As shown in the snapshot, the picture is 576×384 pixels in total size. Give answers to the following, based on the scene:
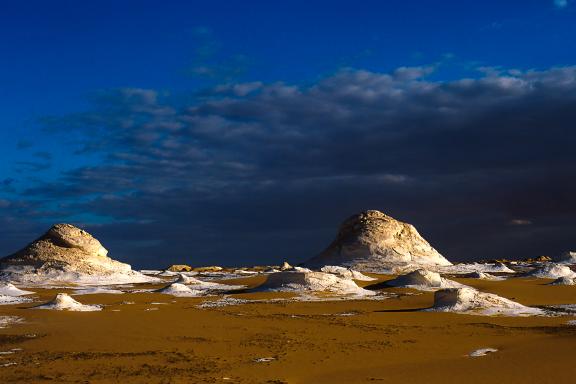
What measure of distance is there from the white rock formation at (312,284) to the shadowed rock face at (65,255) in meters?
19.4

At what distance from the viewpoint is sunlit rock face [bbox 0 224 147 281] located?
1881 inches

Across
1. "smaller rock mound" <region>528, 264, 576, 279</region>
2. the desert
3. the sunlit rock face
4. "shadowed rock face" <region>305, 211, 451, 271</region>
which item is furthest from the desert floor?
"shadowed rock face" <region>305, 211, 451, 271</region>

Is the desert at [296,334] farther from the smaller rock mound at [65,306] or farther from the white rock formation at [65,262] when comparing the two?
the white rock formation at [65,262]

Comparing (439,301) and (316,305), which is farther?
(316,305)

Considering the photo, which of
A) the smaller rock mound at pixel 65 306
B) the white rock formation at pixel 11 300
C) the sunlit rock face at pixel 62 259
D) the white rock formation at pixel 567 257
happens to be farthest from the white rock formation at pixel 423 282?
the white rock formation at pixel 567 257

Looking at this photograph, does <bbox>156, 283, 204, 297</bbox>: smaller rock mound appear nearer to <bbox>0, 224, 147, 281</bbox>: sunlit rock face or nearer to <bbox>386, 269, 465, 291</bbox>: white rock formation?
<bbox>386, 269, 465, 291</bbox>: white rock formation


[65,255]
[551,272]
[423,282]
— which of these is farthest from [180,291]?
[551,272]

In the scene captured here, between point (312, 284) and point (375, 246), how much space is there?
2769 centimetres

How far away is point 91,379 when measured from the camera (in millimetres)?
12844

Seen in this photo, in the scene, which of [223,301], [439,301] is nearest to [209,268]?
[223,301]

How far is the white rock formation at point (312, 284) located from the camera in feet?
112

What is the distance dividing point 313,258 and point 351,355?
51.3 m

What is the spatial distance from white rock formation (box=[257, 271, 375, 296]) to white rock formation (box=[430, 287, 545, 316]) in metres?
8.82

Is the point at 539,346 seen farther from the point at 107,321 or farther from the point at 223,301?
the point at 223,301
